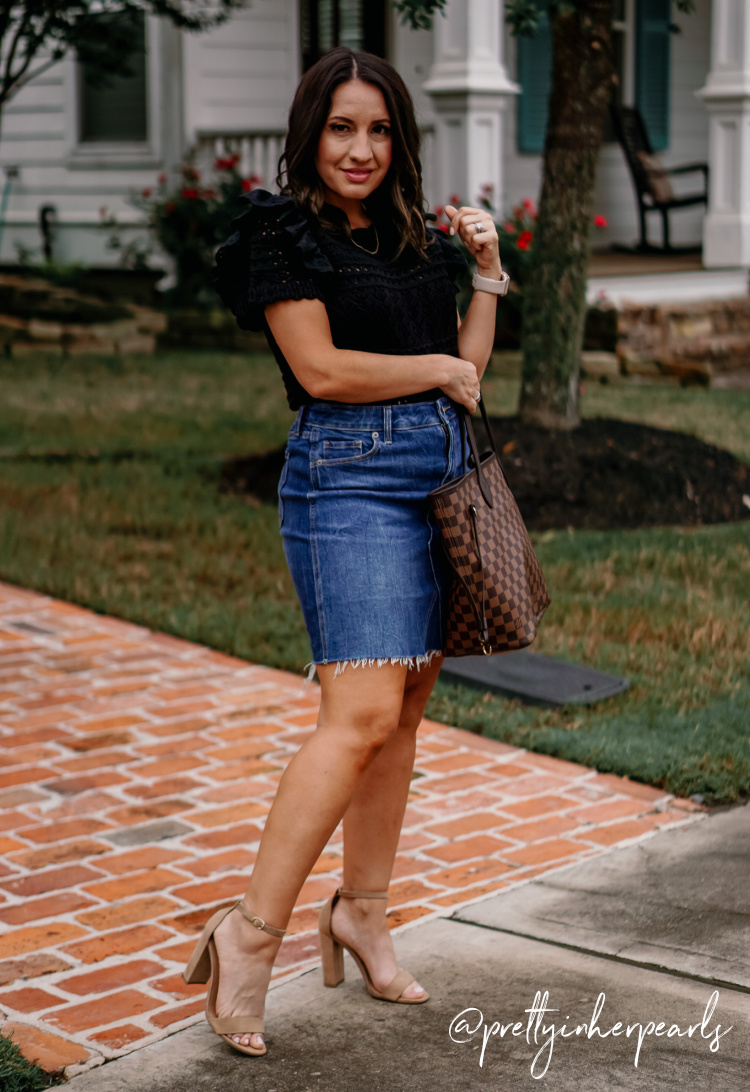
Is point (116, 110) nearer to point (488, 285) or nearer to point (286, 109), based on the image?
point (286, 109)

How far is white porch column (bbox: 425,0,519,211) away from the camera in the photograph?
12312 mm

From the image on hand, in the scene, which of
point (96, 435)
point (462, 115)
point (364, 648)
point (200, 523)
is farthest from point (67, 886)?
point (462, 115)

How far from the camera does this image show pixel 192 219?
14242 mm

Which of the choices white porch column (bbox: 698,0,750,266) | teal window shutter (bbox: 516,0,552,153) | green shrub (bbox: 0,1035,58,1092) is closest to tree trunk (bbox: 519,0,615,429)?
green shrub (bbox: 0,1035,58,1092)

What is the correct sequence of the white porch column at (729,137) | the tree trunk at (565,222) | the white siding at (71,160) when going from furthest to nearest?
1. the white siding at (71,160)
2. the white porch column at (729,137)
3. the tree trunk at (565,222)

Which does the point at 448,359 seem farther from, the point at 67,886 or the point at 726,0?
the point at 726,0

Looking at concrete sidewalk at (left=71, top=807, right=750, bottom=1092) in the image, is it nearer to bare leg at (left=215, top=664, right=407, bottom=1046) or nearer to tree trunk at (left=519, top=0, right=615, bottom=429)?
bare leg at (left=215, top=664, right=407, bottom=1046)

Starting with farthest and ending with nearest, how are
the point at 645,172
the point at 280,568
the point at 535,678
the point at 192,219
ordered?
the point at 645,172, the point at 192,219, the point at 280,568, the point at 535,678

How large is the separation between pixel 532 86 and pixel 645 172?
5.03 ft

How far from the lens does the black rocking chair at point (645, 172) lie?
1535 centimetres

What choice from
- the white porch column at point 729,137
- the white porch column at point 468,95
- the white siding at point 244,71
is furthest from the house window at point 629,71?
the white porch column at point 468,95

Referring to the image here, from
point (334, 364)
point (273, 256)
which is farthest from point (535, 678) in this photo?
point (273, 256)

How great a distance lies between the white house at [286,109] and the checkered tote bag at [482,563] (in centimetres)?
1028
